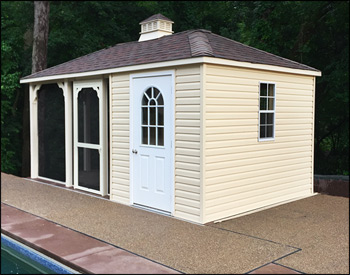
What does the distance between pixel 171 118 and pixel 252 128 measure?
1.34 m

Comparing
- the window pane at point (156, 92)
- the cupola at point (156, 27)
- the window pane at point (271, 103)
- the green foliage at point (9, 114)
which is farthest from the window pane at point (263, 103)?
the green foliage at point (9, 114)

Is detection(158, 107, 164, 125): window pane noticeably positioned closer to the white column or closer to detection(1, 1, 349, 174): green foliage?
the white column

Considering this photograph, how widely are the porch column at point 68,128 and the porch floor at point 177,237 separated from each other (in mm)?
1180

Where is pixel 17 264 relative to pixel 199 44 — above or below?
below

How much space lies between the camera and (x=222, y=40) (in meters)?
7.02

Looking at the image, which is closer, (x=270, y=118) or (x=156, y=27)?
(x=270, y=118)

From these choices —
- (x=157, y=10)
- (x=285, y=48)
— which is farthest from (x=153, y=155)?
(x=157, y=10)

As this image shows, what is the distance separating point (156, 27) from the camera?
26.4ft

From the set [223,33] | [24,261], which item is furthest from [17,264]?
[223,33]

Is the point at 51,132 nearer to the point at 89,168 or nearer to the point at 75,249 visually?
the point at 89,168

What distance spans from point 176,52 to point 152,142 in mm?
1404

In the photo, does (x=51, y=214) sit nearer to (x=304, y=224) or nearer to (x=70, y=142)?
(x=70, y=142)

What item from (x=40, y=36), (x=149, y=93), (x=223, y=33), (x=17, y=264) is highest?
(x=223, y=33)

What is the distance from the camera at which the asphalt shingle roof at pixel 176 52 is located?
19.8 feet
